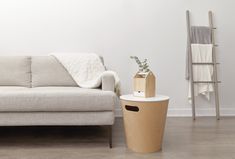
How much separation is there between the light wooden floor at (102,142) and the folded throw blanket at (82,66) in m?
0.54

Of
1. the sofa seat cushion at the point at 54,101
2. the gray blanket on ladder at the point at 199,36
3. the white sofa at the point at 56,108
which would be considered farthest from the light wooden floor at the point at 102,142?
the gray blanket on ladder at the point at 199,36

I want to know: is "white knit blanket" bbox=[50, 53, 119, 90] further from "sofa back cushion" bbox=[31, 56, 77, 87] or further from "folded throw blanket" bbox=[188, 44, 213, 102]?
"folded throw blanket" bbox=[188, 44, 213, 102]

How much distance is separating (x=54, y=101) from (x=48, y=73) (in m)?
0.81

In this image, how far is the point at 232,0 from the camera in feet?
11.9

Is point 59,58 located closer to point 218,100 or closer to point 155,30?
point 155,30

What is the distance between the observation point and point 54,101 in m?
2.32

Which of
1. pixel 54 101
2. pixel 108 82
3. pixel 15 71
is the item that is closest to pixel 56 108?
pixel 54 101

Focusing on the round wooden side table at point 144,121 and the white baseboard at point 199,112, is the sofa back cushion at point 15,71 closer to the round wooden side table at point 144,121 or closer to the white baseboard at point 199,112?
the round wooden side table at point 144,121

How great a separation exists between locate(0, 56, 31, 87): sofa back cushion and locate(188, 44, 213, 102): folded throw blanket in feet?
6.67

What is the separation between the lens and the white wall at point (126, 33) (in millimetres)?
3430

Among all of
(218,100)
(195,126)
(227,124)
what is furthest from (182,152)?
(218,100)

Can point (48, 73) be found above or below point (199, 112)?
above

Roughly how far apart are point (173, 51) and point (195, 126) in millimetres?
1033

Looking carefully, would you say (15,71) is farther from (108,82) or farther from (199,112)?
(199,112)
